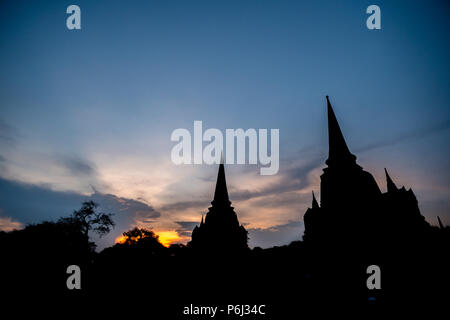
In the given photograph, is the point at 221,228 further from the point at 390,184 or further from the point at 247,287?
the point at 390,184

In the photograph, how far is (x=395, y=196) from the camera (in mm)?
21297

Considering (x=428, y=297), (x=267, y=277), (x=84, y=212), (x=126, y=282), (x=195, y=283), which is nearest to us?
(x=428, y=297)

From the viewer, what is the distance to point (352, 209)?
13945 mm

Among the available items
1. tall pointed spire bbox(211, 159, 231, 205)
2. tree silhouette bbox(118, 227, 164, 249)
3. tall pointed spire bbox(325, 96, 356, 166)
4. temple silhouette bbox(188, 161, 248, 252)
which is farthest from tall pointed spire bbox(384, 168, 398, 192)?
tree silhouette bbox(118, 227, 164, 249)

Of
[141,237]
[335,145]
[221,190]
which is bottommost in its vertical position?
[141,237]

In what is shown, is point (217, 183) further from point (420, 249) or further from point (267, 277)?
point (420, 249)

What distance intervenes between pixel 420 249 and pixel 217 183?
21409mm

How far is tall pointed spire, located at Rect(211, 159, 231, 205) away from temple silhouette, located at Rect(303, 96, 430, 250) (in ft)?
47.6

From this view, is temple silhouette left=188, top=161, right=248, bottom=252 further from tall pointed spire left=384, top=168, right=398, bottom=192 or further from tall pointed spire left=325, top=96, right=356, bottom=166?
tall pointed spire left=384, top=168, right=398, bottom=192

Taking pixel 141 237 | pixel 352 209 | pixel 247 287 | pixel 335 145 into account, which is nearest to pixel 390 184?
pixel 335 145

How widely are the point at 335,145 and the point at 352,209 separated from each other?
5.25m

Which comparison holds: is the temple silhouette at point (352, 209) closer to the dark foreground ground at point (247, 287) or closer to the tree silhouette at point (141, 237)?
the dark foreground ground at point (247, 287)
